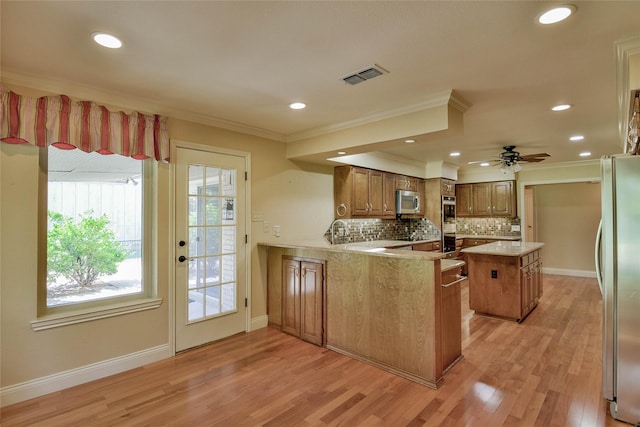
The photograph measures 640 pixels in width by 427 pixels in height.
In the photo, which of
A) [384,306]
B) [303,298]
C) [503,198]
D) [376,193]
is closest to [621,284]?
[384,306]

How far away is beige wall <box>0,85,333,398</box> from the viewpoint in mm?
2408

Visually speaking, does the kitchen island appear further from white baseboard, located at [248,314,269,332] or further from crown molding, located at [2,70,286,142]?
crown molding, located at [2,70,286,142]

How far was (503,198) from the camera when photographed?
7.12 meters

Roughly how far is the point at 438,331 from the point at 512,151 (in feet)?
12.6

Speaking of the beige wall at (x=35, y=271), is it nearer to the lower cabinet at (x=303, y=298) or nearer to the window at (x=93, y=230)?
the window at (x=93, y=230)

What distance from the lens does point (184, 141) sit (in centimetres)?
336

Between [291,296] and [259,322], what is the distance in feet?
1.94

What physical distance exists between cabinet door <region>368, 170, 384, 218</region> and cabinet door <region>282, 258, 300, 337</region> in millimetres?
2042

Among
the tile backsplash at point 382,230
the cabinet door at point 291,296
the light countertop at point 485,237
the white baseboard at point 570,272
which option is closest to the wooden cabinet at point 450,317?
the cabinet door at point 291,296

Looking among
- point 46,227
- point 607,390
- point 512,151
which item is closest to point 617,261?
point 607,390

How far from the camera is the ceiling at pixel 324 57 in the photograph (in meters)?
1.70

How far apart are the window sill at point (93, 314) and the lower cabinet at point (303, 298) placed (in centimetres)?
136

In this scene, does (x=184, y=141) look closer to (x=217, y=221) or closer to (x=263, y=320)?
(x=217, y=221)

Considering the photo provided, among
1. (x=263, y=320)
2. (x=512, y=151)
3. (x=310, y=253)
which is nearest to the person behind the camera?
(x=310, y=253)
